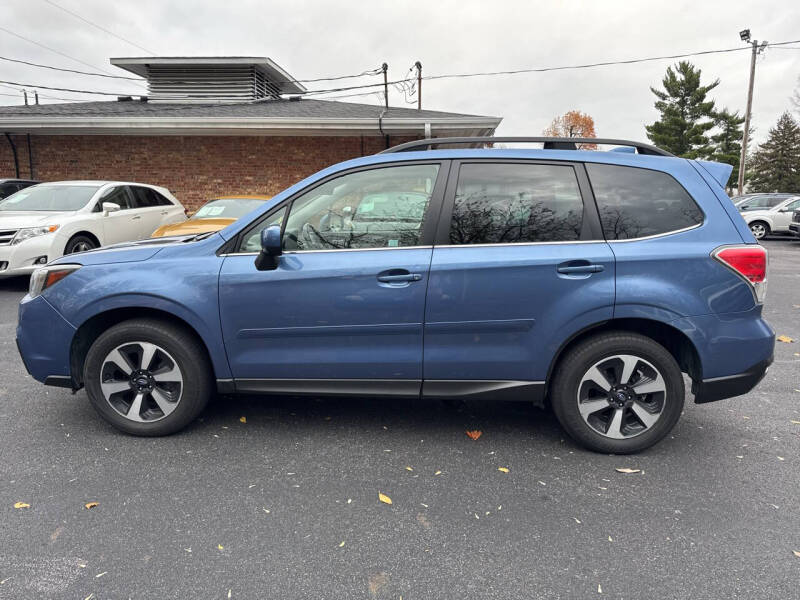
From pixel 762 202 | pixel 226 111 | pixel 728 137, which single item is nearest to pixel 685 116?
pixel 728 137

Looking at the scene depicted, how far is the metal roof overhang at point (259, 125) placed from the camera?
12.1 metres

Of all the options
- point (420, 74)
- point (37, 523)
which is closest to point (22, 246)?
point (37, 523)

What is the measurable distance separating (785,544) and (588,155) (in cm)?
219

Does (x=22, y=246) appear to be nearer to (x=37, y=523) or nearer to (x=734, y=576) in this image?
(x=37, y=523)

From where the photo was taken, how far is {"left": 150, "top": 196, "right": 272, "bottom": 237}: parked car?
746 cm

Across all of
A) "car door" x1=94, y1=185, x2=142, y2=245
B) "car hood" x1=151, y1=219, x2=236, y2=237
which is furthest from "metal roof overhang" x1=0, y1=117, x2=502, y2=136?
"car hood" x1=151, y1=219, x2=236, y2=237

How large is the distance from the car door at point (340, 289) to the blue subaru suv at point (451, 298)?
0.01 meters

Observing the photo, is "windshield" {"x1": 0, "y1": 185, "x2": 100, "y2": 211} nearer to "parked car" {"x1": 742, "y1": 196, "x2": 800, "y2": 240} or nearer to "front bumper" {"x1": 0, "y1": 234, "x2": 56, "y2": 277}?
"front bumper" {"x1": 0, "y1": 234, "x2": 56, "y2": 277}

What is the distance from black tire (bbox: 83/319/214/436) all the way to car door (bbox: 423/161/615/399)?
4.49 feet

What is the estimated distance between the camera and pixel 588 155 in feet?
10.6

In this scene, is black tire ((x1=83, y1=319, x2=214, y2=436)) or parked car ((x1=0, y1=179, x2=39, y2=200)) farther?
parked car ((x1=0, y1=179, x2=39, y2=200))

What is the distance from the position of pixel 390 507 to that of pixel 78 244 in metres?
7.59

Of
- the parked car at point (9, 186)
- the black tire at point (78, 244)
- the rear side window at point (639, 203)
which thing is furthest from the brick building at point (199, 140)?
the rear side window at point (639, 203)

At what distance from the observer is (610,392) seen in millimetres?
3127
